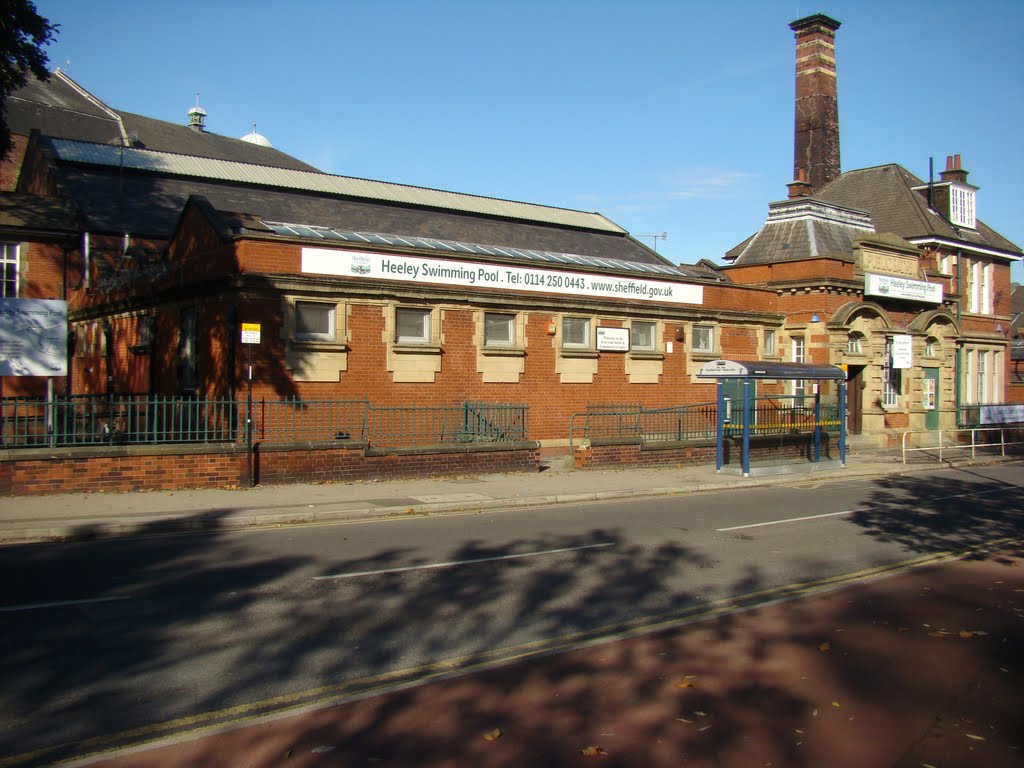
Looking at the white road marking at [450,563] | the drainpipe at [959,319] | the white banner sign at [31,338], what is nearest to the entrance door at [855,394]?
the drainpipe at [959,319]

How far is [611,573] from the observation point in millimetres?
9492

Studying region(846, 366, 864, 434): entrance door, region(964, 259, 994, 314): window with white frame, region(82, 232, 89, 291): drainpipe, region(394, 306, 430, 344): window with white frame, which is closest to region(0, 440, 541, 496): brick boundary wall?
region(394, 306, 430, 344): window with white frame

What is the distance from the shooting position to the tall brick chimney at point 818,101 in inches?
1709

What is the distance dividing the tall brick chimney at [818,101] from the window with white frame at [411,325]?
96.7ft

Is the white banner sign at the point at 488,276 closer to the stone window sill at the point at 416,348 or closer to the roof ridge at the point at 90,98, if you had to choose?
the stone window sill at the point at 416,348

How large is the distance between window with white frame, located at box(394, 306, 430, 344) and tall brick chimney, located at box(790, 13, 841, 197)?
29463 millimetres

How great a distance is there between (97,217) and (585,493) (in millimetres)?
19905

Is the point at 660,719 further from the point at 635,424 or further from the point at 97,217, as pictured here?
the point at 97,217

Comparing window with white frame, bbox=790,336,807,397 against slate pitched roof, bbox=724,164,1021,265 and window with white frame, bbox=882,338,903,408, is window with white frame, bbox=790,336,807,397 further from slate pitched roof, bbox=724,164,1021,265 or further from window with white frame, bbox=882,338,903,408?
window with white frame, bbox=882,338,903,408

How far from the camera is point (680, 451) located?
2186 centimetres

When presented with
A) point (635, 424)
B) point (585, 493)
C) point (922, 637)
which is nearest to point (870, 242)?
point (635, 424)

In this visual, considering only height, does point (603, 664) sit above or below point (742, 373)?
below

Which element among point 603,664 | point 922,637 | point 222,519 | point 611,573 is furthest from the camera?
point 222,519

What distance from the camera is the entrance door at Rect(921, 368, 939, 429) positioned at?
32438mm
